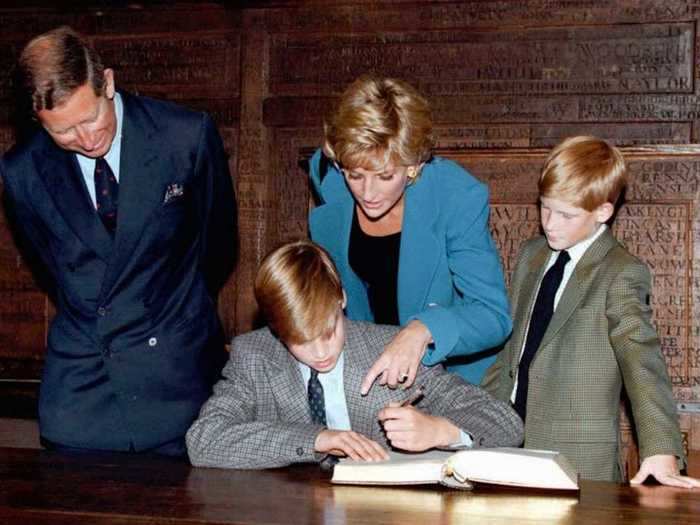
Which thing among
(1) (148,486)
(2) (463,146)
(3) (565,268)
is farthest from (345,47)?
(1) (148,486)

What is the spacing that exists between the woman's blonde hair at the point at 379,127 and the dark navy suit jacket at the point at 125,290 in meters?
0.47

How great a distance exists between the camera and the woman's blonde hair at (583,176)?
3098mm

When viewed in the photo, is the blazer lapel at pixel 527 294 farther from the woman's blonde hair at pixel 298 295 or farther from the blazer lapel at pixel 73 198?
the blazer lapel at pixel 73 198

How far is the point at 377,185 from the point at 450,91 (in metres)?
2.03

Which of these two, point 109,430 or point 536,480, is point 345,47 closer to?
point 109,430

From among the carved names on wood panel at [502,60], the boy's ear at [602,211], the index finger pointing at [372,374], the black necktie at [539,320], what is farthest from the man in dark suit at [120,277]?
the carved names on wood panel at [502,60]

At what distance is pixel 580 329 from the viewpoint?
118 inches

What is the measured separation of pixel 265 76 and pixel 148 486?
294 cm

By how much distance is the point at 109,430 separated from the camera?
266 centimetres

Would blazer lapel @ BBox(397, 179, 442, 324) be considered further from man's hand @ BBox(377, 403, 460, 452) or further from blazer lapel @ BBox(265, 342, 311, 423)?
man's hand @ BBox(377, 403, 460, 452)

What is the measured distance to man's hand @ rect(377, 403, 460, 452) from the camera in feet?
7.07

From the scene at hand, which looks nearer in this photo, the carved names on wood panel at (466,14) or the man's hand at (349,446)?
the man's hand at (349,446)

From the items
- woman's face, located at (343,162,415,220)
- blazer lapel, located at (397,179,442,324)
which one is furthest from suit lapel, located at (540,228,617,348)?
→ woman's face, located at (343,162,415,220)

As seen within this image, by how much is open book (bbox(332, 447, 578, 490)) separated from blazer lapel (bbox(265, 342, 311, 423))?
1.51ft
